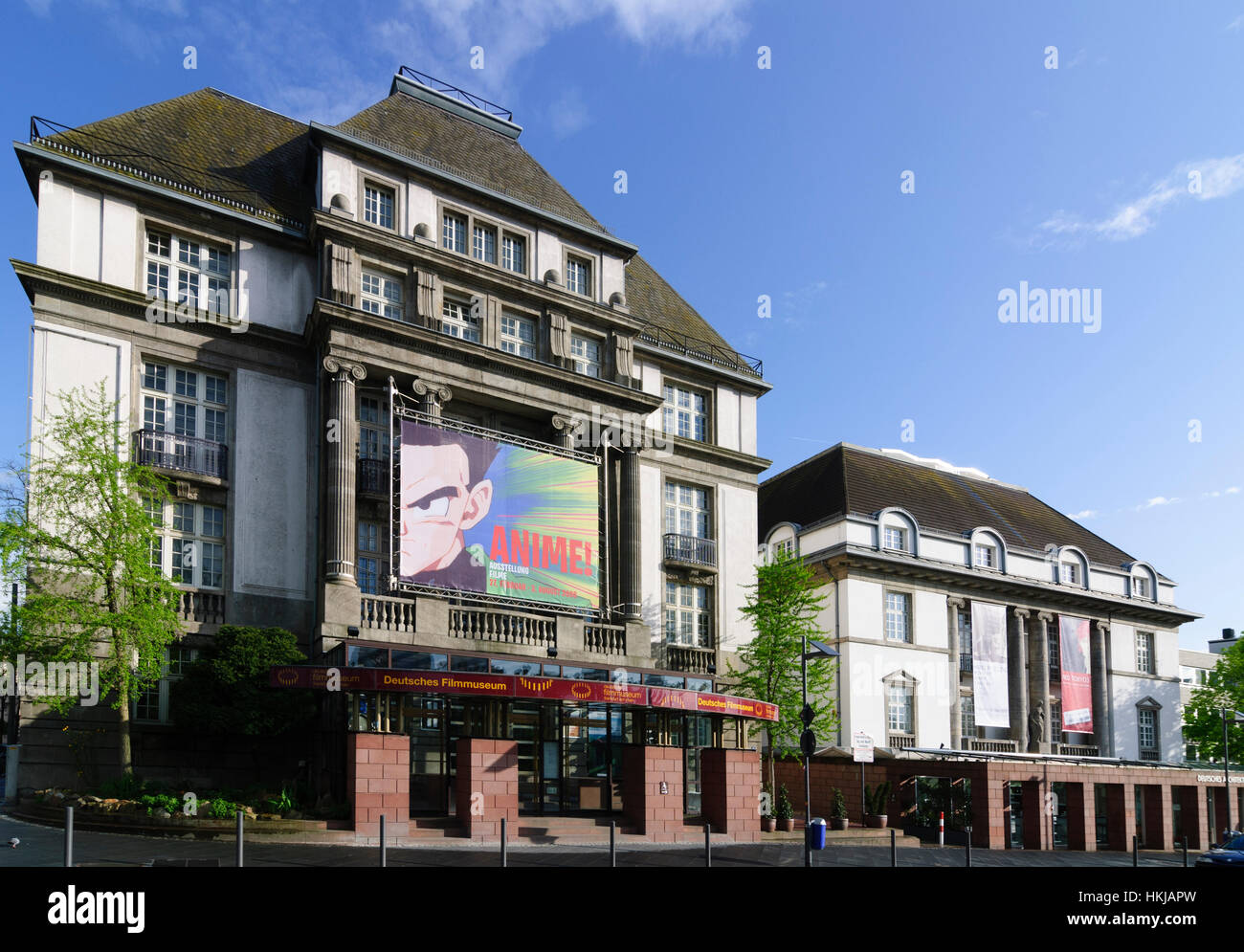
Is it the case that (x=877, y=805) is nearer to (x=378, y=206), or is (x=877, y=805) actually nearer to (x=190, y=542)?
(x=190, y=542)

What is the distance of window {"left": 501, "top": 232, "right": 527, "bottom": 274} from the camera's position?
40.3m

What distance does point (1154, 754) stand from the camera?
210ft

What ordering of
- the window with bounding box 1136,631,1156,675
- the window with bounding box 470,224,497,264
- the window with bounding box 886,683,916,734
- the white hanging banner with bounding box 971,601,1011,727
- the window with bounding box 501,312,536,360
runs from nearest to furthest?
1. the window with bounding box 501,312,536,360
2. the window with bounding box 470,224,497,264
3. the window with bounding box 886,683,916,734
4. the white hanging banner with bounding box 971,601,1011,727
5. the window with bounding box 1136,631,1156,675

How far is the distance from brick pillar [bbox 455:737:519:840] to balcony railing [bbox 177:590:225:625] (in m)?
9.06

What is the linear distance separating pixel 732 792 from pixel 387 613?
11512 millimetres

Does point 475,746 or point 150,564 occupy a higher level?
point 150,564

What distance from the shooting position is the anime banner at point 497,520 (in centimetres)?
3394

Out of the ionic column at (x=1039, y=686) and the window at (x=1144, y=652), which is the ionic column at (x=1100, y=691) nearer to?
the window at (x=1144, y=652)

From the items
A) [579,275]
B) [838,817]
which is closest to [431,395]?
[579,275]

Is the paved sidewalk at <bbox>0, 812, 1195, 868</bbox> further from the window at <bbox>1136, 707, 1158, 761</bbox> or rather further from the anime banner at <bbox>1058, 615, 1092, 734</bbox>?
the window at <bbox>1136, 707, 1158, 761</bbox>

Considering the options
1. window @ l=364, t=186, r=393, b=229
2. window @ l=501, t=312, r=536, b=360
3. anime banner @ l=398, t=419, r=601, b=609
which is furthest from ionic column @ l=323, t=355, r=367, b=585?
window @ l=501, t=312, r=536, b=360
